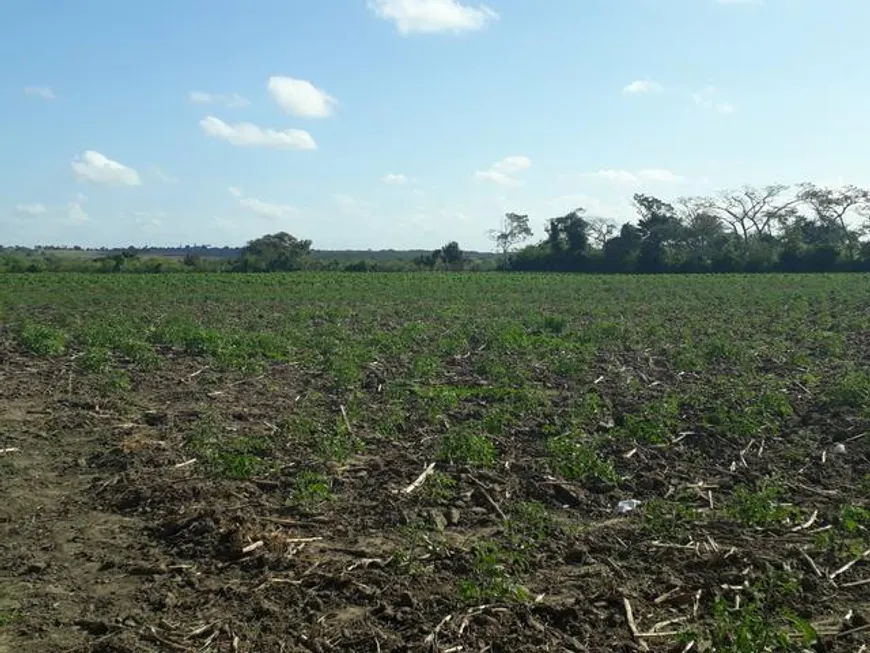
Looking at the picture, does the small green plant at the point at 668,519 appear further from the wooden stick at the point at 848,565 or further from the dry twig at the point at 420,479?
the dry twig at the point at 420,479

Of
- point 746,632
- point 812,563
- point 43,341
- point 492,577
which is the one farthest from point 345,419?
point 43,341

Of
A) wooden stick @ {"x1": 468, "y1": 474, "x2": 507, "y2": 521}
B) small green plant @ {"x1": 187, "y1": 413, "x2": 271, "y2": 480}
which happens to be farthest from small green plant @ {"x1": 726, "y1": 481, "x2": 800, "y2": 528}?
small green plant @ {"x1": 187, "y1": 413, "x2": 271, "y2": 480}

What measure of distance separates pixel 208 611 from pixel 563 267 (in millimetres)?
72823

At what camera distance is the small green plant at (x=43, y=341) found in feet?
49.1

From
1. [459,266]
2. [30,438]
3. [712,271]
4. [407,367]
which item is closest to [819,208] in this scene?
[712,271]

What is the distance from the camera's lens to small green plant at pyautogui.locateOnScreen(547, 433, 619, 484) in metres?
7.53

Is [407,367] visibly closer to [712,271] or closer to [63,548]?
[63,548]

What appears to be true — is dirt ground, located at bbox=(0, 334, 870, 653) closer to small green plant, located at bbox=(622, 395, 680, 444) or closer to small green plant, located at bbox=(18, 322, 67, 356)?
small green plant, located at bbox=(622, 395, 680, 444)

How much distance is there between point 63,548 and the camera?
19.5 feet

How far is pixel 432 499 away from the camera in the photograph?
6922 millimetres

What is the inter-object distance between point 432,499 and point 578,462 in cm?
170

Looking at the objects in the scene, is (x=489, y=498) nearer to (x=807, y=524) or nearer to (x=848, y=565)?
(x=807, y=524)

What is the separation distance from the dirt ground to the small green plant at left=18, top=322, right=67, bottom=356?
668 centimetres

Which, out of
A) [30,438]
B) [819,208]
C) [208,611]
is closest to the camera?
[208,611]
